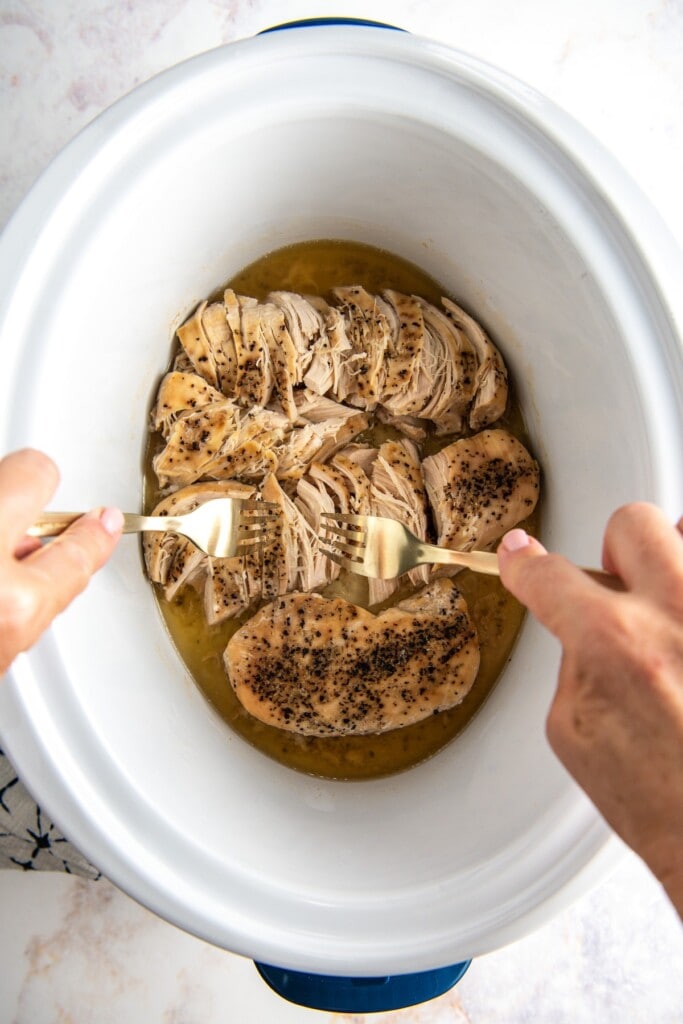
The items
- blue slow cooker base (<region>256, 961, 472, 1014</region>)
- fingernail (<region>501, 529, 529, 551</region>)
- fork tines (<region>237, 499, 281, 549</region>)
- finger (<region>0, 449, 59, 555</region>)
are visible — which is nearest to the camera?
finger (<region>0, 449, 59, 555</region>)

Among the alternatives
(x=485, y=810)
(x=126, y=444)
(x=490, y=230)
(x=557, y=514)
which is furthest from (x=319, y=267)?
(x=485, y=810)

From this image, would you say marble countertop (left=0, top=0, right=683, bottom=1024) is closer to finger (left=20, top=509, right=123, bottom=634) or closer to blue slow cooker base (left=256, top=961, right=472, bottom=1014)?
blue slow cooker base (left=256, top=961, right=472, bottom=1014)

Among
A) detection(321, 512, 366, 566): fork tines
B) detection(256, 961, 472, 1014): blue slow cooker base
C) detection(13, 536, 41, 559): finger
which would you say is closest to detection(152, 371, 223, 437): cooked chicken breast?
detection(321, 512, 366, 566): fork tines

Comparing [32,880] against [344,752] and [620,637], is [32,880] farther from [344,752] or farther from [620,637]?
[620,637]

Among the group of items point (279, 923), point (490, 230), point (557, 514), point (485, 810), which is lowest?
point (279, 923)

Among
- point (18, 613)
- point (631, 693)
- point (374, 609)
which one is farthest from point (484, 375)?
point (18, 613)

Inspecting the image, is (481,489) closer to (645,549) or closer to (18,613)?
(645,549)

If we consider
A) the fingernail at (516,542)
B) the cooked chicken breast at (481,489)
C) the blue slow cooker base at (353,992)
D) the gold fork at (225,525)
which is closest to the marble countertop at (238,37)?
the blue slow cooker base at (353,992)
